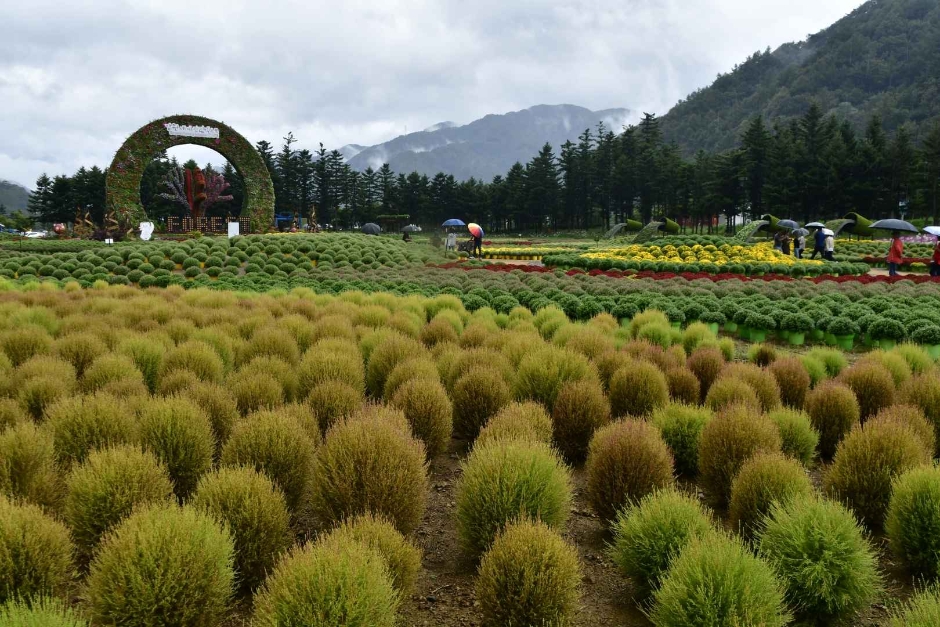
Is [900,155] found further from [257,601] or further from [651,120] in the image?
[257,601]

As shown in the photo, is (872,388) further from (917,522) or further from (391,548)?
(391,548)

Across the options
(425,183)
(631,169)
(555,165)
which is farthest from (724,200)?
(425,183)

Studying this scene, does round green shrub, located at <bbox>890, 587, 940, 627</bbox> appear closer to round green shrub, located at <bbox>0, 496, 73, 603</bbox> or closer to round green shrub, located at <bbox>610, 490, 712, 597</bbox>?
round green shrub, located at <bbox>610, 490, 712, 597</bbox>

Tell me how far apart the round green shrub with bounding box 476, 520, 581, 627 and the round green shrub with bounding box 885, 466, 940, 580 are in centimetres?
221

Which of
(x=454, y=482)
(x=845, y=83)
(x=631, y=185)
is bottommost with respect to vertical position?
(x=454, y=482)

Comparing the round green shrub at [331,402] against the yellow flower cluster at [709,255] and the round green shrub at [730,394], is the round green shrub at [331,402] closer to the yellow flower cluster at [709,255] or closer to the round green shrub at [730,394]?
the round green shrub at [730,394]

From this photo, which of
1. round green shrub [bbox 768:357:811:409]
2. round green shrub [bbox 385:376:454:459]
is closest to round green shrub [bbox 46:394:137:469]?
round green shrub [bbox 385:376:454:459]

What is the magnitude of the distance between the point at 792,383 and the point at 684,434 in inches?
86.8

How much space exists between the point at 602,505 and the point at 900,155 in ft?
200

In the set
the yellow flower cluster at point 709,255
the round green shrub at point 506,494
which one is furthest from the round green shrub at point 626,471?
the yellow flower cluster at point 709,255

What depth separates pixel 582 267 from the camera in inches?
824

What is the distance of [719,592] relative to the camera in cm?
262

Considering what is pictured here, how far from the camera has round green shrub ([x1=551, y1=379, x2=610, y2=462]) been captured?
519 centimetres

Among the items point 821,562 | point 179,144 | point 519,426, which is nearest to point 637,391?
point 519,426
